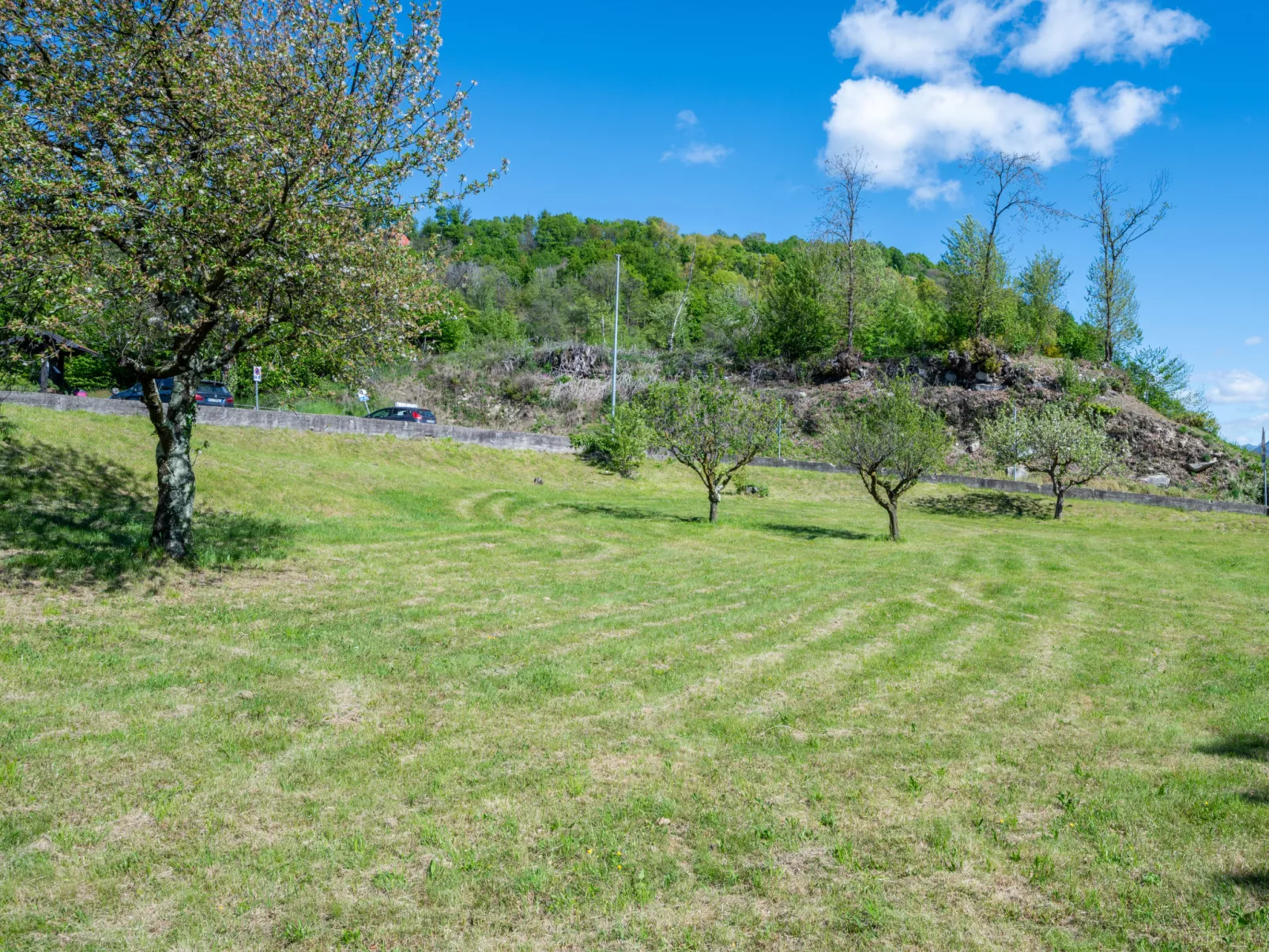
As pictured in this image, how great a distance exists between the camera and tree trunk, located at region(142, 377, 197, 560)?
15.3 m

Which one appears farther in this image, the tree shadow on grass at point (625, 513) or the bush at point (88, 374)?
the bush at point (88, 374)

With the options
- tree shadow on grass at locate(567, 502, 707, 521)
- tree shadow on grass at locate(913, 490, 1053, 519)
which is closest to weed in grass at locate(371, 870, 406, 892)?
tree shadow on grass at locate(567, 502, 707, 521)

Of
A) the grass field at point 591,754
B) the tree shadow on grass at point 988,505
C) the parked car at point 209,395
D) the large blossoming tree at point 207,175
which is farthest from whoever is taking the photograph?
the tree shadow on grass at point 988,505

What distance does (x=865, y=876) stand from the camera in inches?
235

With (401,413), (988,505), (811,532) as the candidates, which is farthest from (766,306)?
(811,532)

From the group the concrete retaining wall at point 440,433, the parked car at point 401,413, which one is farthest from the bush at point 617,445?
the parked car at point 401,413

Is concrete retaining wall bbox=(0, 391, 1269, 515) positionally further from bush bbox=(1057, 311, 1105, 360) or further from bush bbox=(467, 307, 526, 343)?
bush bbox=(467, 307, 526, 343)

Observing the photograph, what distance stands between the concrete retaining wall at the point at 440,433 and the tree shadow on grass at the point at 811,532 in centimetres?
1657

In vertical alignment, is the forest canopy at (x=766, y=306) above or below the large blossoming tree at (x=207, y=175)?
above

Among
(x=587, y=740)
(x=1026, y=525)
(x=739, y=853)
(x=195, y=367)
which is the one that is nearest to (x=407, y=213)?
(x=195, y=367)

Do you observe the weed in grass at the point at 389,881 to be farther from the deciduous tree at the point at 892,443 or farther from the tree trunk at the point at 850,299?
the tree trunk at the point at 850,299

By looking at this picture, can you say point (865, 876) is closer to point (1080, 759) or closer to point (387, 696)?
point (1080, 759)

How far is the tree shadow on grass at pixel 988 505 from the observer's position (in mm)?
43875

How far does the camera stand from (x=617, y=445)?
141 feet
